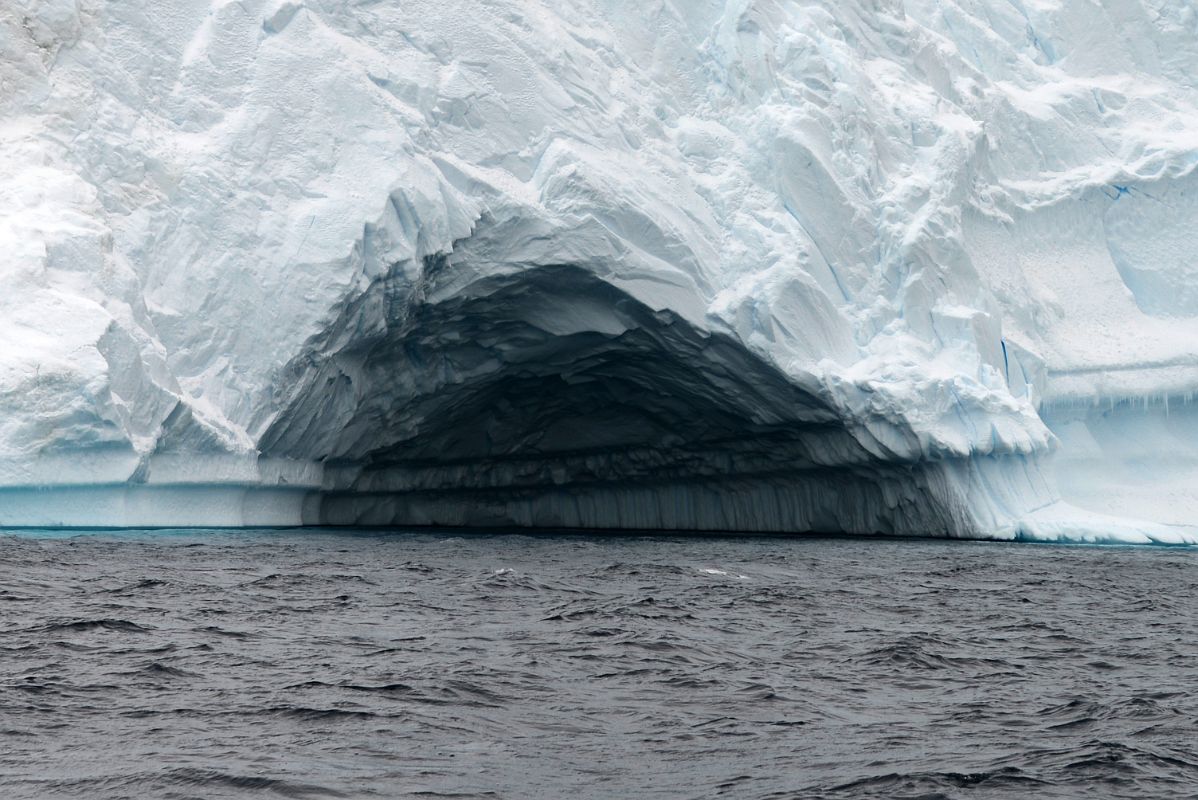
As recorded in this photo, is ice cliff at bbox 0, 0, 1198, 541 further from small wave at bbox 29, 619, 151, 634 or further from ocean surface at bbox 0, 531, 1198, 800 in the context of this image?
small wave at bbox 29, 619, 151, 634

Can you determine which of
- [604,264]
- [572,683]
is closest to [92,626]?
[572,683]

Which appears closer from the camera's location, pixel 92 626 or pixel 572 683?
pixel 572 683

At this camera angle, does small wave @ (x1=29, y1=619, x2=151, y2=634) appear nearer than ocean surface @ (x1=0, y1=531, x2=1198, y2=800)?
Result: No

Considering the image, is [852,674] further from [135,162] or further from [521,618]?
[135,162]

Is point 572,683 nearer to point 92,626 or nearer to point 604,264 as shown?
point 92,626

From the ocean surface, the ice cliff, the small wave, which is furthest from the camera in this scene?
the ice cliff

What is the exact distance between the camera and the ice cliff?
49.2ft

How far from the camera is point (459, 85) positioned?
663 inches

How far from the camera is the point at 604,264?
53.8 feet

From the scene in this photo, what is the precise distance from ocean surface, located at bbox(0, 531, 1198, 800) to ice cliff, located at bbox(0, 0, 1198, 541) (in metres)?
3.52

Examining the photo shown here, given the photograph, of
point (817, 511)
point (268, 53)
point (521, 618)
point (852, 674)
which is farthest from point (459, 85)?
point (852, 674)

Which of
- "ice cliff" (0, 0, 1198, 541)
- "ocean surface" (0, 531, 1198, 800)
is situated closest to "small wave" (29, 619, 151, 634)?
"ocean surface" (0, 531, 1198, 800)

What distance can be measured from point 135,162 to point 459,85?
372 cm

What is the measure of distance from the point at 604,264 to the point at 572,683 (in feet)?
32.8
